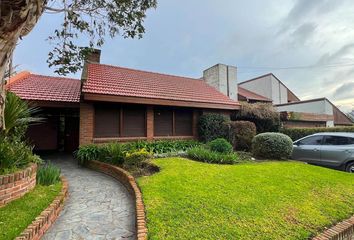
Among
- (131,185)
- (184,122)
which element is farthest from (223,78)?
(131,185)

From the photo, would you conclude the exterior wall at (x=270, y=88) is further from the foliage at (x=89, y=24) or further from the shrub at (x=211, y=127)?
the foliage at (x=89, y=24)

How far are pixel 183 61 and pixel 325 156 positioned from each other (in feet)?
40.2

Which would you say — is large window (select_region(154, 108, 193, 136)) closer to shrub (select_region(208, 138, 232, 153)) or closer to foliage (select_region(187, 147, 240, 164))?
shrub (select_region(208, 138, 232, 153))

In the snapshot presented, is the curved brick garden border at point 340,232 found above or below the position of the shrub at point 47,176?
below

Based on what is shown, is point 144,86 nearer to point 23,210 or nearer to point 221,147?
point 221,147

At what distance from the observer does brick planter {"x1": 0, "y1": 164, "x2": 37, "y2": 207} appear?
4.48 meters

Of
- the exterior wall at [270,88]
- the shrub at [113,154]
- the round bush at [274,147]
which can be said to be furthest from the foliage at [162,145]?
the exterior wall at [270,88]

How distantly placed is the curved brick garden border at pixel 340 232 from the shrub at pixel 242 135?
7955mm

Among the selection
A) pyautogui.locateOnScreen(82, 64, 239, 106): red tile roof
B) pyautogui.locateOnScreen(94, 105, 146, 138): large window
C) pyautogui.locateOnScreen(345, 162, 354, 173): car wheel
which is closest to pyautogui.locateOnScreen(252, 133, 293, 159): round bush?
pyautogui.locateOnScreen(345, 162, 354, 173): car wheel

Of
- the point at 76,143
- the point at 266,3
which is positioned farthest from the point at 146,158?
the point at 266,3

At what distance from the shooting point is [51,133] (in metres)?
14.8

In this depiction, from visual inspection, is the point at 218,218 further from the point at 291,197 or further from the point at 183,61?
the point at 183,61

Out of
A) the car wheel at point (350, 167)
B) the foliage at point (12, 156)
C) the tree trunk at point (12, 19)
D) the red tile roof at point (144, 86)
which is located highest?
the red tile roof at point (144, 86)

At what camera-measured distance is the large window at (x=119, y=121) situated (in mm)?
11211
